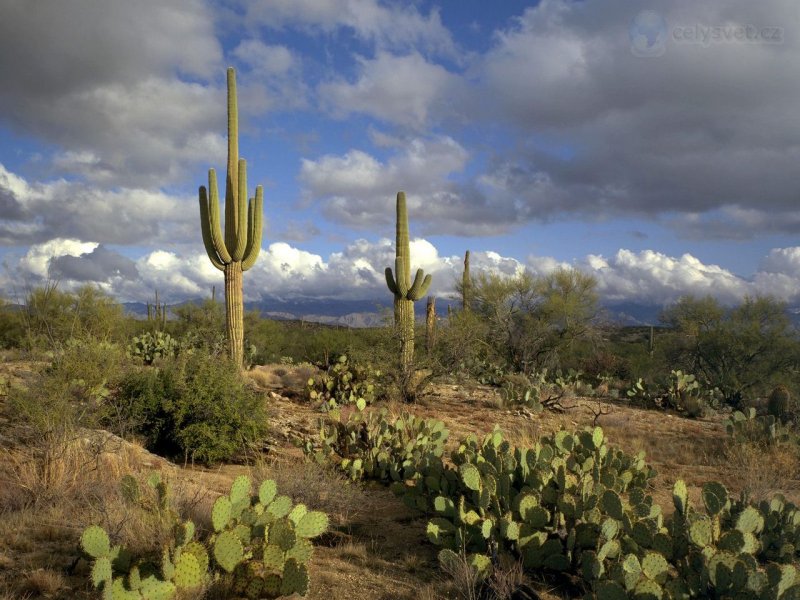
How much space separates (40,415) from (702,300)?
22899 mm

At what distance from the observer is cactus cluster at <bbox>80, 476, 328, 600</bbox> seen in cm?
372

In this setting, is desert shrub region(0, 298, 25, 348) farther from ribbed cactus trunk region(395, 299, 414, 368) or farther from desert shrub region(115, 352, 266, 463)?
desert shrub region(115, 352, 266, 463)

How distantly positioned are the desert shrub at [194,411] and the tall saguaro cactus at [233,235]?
5431 mm

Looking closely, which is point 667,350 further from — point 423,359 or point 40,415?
point 40,415

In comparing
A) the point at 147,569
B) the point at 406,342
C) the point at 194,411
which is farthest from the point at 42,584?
the point at 406,342

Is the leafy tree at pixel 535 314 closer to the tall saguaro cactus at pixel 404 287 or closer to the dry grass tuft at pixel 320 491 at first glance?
the tall saguaro cactus at pixel 404 287

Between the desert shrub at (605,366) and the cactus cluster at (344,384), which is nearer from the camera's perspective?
the cactus cluster at (344,384)

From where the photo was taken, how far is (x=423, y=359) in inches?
587

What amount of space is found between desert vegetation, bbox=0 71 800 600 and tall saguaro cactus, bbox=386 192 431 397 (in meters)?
0.09

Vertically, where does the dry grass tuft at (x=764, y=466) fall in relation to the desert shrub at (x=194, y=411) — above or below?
below

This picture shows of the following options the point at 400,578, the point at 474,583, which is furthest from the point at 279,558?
the point at 474,583

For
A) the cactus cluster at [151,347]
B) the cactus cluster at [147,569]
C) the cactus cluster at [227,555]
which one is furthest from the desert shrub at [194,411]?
the cactus cluster at [151,347]

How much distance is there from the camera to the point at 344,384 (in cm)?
1384

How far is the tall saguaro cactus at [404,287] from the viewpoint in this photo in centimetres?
1516
